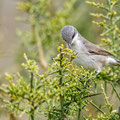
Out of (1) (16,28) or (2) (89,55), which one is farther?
(1) (16,28)

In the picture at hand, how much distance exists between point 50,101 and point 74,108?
0.19 m

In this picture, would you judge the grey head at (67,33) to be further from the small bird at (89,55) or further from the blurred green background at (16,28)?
the blurred green background at (16,28)

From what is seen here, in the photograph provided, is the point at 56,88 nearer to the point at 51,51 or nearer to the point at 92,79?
the point at 92,79

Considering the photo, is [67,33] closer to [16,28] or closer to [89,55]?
[89,55]

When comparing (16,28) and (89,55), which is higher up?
(16,28)

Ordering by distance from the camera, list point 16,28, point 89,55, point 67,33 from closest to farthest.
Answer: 1. point 67,33
2. point 89,55
3. point 16,28

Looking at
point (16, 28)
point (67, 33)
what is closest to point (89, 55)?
point (67, 33)

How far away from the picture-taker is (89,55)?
372cm

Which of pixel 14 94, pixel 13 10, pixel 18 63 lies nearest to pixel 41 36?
pixel 18 63

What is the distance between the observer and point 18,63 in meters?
4.80

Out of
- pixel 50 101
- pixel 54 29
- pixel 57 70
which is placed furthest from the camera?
pixel 54 29

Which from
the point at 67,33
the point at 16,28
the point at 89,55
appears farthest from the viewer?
the point at 16,28

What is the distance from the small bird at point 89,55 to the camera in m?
3.45

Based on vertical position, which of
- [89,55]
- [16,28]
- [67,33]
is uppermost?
[16,28]
